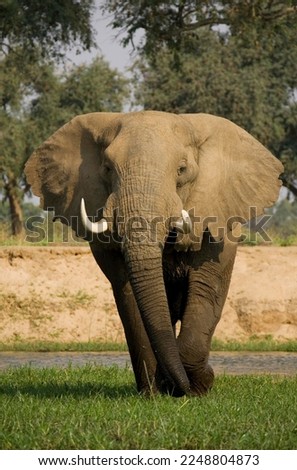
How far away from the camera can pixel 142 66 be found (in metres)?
52.5

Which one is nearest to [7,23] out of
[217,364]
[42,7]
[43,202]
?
[42,7]

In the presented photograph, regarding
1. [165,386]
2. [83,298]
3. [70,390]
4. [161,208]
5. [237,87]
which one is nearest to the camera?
[161,208]

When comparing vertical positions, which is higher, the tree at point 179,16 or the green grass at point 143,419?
the tree at point 179,16

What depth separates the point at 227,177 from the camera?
1105 cm

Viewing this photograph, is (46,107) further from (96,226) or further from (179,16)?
(96,226)

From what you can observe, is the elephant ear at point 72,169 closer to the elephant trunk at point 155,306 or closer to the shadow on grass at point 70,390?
the elephant trunk at point 155,306

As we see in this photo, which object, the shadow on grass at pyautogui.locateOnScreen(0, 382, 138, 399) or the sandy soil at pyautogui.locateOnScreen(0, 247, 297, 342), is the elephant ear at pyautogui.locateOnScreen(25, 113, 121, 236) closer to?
the shadow on grass at pyautogui.locateOnScreen(0, 382, 138, 399)

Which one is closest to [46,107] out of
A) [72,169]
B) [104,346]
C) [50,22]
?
[50,22]

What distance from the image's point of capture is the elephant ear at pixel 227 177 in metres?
10.7

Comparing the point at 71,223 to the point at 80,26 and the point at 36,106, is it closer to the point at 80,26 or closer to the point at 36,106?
the point at 80,26

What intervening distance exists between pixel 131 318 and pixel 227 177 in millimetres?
1621

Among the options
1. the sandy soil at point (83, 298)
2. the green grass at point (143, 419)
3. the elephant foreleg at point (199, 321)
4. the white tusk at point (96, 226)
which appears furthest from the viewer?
the sandy soil at point (83, 298)

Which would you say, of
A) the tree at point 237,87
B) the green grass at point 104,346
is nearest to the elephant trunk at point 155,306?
the green grass at point 104,346

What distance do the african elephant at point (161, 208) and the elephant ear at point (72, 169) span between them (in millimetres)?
12
